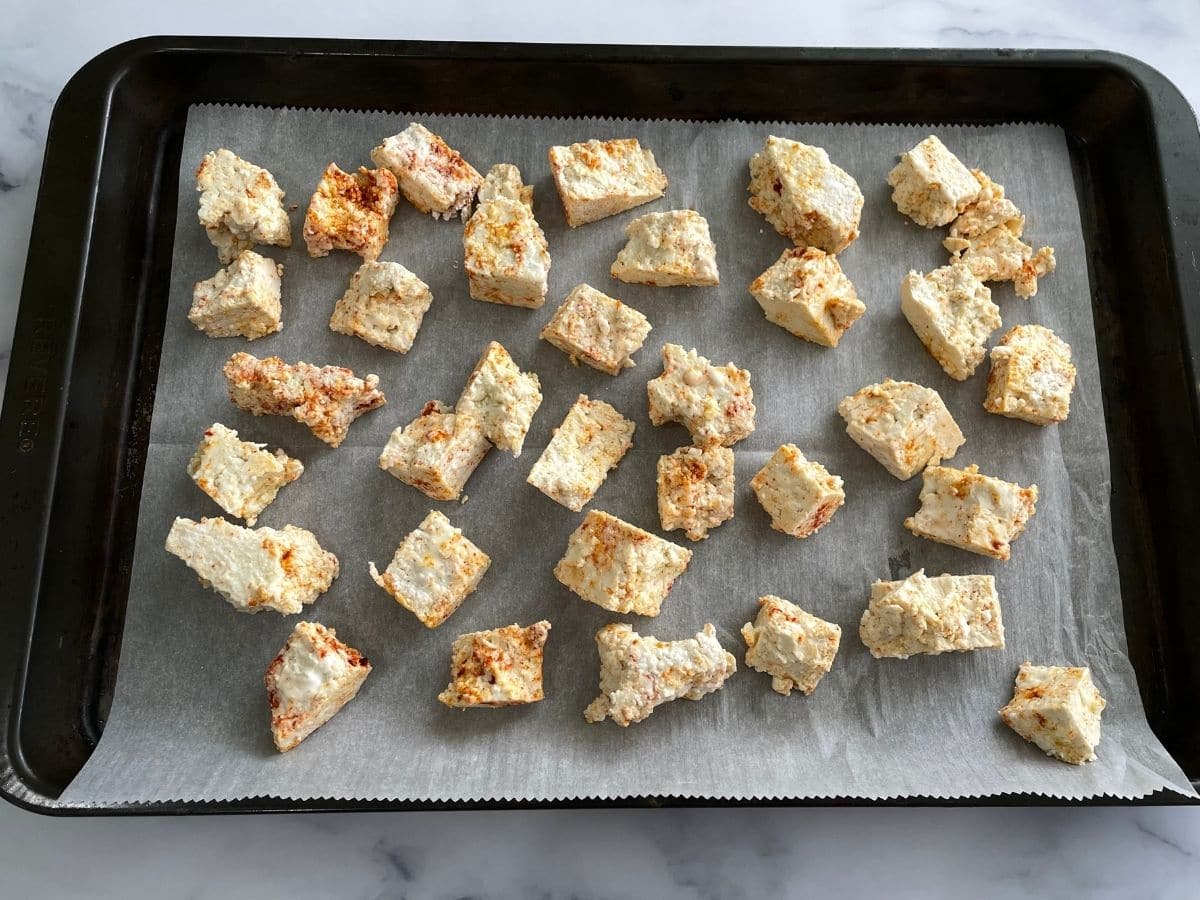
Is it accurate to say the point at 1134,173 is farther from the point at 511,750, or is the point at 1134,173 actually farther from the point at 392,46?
the point at 511,750

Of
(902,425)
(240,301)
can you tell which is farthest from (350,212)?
(902,425)

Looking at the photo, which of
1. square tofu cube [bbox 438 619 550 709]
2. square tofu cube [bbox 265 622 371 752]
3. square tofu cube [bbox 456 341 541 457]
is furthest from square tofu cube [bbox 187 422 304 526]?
square tofu cube [bbox 438 619 550 709]

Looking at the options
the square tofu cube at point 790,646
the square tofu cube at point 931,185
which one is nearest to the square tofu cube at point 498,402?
the square tofu cube at point 790,646

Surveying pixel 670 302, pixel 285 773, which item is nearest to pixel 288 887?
pixel 285 773

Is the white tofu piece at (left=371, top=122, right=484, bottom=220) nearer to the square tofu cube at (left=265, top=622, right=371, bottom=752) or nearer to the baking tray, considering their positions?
the baking tray

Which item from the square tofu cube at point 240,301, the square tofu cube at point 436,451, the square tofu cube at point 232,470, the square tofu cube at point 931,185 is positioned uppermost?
the square tofu cube at point 931,185

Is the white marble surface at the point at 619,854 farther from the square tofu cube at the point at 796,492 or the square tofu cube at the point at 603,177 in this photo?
the square tofu cube at the point at 603,177
